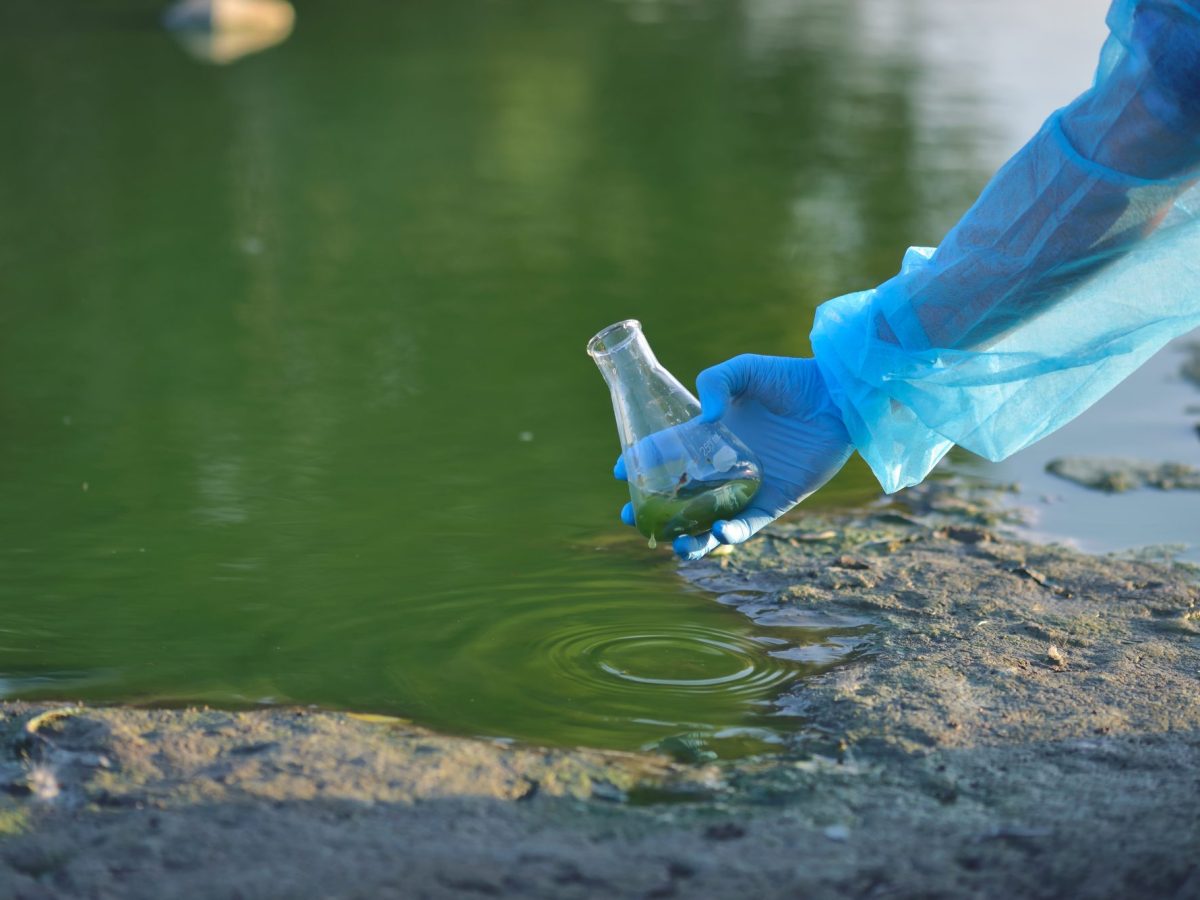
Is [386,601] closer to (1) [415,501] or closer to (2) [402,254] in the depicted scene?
(1) [415,501]

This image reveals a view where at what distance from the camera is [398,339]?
21.6 feet

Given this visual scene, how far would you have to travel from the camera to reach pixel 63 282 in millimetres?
7348

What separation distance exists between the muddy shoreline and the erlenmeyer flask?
51cm

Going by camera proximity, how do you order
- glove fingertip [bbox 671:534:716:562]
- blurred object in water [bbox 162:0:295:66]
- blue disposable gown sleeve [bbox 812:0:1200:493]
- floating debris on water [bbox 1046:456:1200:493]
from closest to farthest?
blue disposable gown sleeve [bbox 812:0:1200:493], glove fingertip [bbox 671:534:716:562], floating debris on water [bbox 1046:456:1200:493], blurred object in water [bbox 162:0:295:66]

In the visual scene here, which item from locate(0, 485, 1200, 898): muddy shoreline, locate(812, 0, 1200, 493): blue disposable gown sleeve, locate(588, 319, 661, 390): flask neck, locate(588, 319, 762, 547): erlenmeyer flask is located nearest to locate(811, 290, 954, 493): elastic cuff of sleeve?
locate(812, 0, 1200, 493): blue disposable gown sleeve

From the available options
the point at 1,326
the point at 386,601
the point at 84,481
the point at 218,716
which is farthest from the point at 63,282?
the point at 218,716

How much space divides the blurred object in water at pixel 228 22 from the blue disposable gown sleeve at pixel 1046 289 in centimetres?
1217

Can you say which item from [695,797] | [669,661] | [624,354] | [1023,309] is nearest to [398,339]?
[669,661]

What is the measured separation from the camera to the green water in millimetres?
3904

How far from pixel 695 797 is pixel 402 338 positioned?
12.2ft

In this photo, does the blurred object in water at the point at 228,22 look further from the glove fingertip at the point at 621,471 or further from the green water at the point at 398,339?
the glove fingertip at the point at 621,471

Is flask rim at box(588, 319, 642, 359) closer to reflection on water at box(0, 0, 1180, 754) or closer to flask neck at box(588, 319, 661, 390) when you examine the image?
flask neck at box(588, 319, 661, 390)

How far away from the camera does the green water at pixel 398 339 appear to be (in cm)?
390

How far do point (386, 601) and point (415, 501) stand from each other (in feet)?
2.44
